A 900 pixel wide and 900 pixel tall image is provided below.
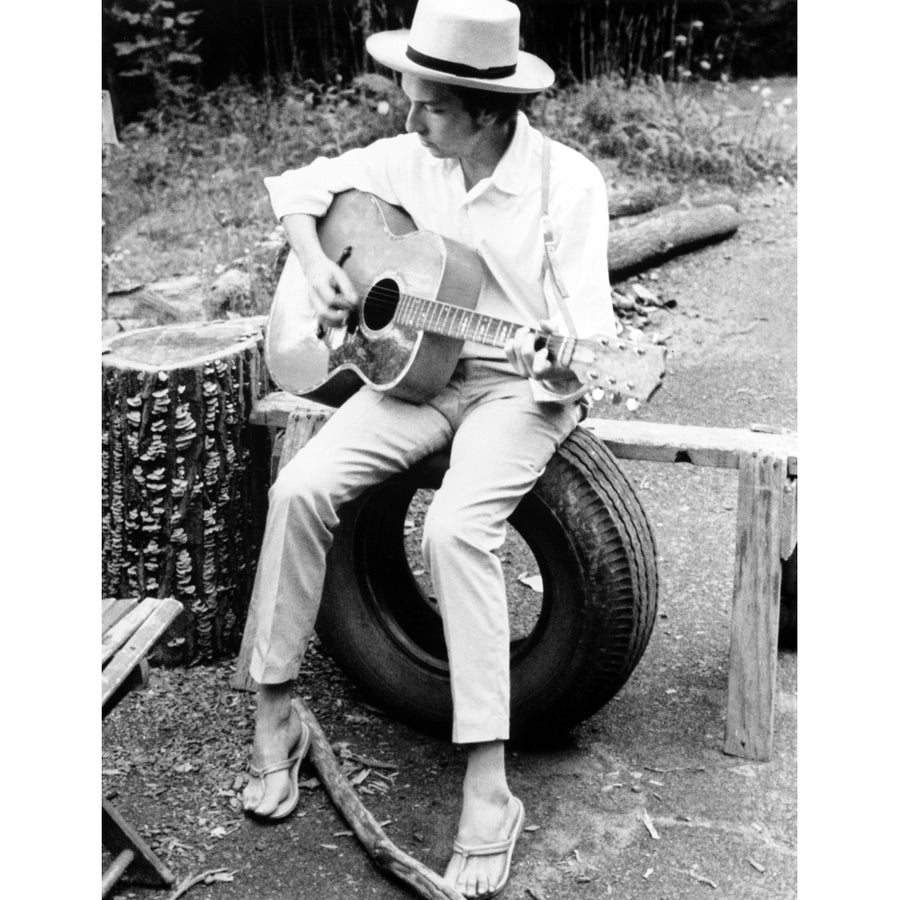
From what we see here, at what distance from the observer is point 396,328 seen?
122 inches

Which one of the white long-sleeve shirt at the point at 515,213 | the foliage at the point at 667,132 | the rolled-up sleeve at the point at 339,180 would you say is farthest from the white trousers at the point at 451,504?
the foliage at the point at 667,132

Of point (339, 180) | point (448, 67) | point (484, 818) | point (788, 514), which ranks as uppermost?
point (448, 67)

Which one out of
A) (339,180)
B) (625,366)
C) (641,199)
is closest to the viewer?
(625,366)

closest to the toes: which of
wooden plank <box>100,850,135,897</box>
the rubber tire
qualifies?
wooden plank <box>100,850,135,897</box>

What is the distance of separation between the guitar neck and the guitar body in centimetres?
2

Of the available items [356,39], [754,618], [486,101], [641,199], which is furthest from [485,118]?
[356,39]

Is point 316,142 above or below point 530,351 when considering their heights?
below

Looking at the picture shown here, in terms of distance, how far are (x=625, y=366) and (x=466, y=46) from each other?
858 millimetres

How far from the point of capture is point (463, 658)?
286cm

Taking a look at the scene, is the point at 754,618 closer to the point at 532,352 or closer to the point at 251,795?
the point at 532,352

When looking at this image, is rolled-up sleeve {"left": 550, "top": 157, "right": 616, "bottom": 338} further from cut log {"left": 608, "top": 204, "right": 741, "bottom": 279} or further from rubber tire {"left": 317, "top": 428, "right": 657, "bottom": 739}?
cut log {"left": 608, "top": 204, "right": 741, "bottom": 279}

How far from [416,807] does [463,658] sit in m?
0.46

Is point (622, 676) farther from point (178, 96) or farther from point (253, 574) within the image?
point (178, 96)

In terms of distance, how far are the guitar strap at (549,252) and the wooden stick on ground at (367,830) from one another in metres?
1.19
